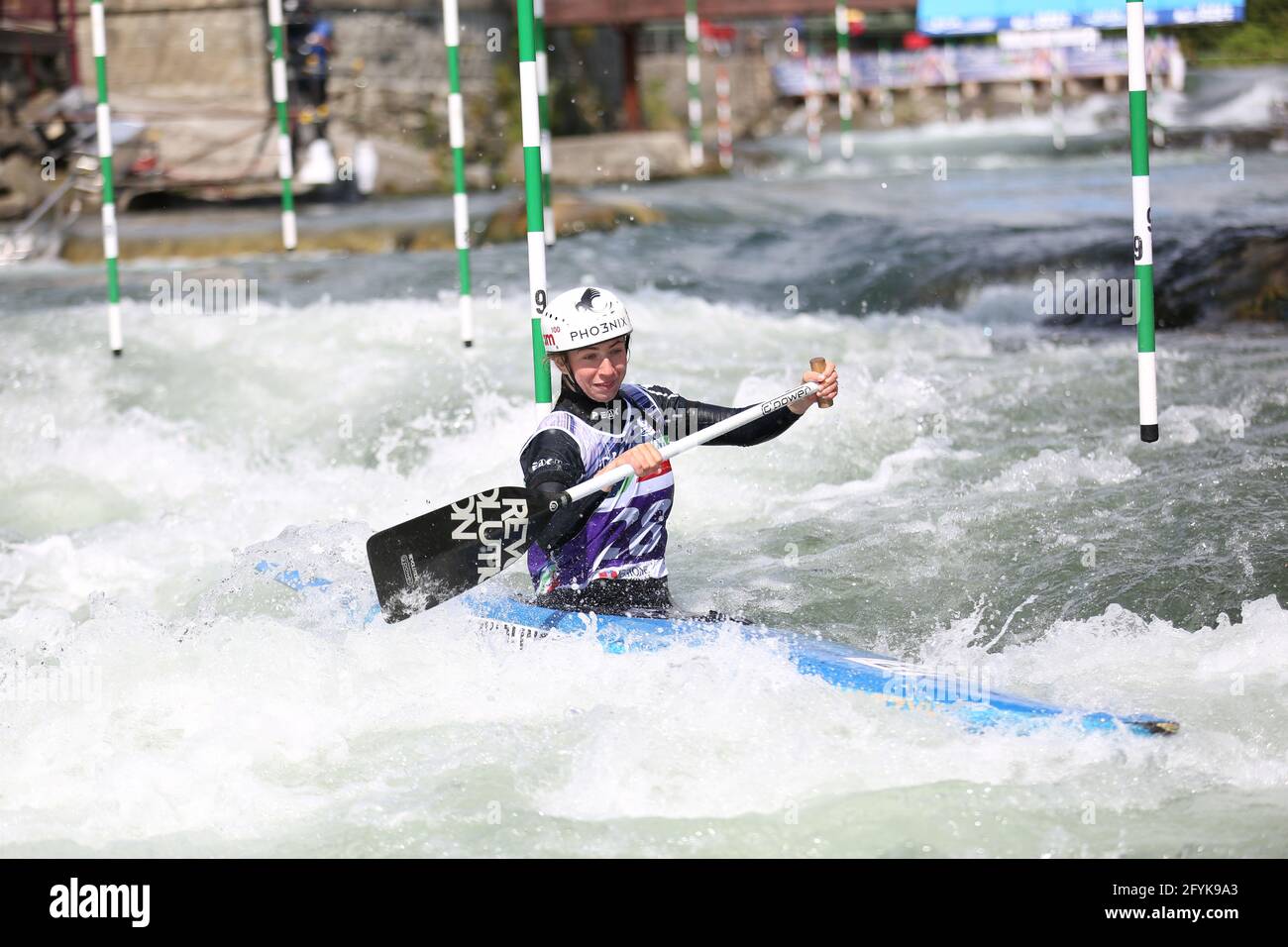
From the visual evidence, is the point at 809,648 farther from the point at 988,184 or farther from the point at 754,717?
the point at 988,184

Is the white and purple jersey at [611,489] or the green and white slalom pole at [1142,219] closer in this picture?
the white and purple jersey at [611,489]

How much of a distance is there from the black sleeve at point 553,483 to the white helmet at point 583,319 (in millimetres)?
238

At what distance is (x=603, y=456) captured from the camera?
405cm

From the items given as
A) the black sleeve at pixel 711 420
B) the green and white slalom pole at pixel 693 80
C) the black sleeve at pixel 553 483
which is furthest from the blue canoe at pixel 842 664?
the green and white slalom pole at pixel 693 80

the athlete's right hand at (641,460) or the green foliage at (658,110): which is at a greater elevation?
the green foliage at (658,110)

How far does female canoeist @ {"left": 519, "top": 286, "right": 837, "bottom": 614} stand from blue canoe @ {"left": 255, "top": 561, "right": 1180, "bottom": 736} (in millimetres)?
97

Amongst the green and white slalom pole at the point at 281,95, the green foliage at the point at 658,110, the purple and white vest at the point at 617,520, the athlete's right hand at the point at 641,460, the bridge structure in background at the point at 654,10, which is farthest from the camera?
the green foliage at the point at 658,110

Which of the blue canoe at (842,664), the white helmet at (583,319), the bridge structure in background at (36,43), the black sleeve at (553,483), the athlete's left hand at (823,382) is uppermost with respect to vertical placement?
the bridge structure in background at (36,43)

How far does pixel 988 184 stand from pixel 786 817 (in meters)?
12.3

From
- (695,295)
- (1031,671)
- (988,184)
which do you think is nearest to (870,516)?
(1031,671)

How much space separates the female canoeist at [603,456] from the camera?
12.7ft

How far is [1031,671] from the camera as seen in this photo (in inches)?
163

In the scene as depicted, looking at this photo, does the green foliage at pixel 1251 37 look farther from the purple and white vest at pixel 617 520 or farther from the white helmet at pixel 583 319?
the white helmet at pixel 583 319
